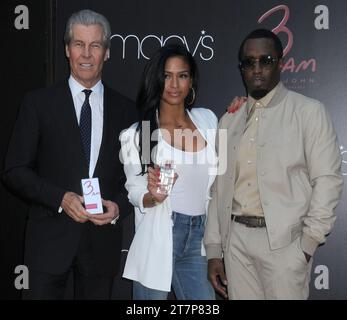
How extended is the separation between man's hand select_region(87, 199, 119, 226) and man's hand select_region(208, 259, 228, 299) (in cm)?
60

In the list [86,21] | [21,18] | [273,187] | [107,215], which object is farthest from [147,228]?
[21,18]

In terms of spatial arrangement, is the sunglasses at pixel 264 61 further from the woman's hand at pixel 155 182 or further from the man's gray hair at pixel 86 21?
the man's gray hair at pixel 86 21

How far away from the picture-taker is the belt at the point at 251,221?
2.67 metres

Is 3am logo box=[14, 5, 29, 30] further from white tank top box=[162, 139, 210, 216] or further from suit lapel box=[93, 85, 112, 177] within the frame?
white tank top box=[162, 139, 210, 216]

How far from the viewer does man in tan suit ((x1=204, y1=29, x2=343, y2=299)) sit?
2584 mm

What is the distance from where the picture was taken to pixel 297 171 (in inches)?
105

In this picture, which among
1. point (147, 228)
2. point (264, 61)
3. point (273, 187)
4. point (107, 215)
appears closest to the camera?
point (273, 187)

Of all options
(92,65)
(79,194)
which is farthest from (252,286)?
(92,65)

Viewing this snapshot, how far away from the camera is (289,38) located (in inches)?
149

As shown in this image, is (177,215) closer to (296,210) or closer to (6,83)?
(296,210)

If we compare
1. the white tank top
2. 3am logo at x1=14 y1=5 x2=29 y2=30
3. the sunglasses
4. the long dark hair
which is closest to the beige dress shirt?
the sunglasses

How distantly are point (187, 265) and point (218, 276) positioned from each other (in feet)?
0.66

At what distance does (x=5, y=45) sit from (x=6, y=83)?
0.91ft

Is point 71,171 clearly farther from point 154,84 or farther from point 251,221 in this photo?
point 251,221
